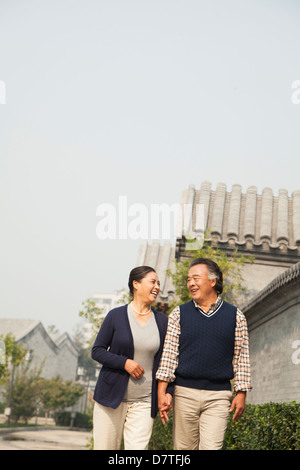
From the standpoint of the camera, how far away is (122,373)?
4387 mm

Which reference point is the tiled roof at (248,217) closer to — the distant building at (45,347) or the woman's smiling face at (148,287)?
the woman's smiling face at (148,287)

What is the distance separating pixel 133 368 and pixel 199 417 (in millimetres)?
591

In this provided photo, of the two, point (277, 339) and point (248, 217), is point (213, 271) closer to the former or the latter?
point (277, 339)

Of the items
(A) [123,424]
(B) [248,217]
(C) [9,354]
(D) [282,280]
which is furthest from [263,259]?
(C) [9,354]

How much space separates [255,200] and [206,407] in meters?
15.4

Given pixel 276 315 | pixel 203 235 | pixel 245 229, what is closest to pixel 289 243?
pixel 245 229

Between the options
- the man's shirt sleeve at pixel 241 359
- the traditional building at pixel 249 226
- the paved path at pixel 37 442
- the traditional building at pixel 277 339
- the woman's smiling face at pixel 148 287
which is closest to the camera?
the man's shirt sleeve at pixel 241 359

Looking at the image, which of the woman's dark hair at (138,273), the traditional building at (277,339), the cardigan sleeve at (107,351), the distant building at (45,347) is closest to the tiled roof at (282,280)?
the traditional building at (277,339)

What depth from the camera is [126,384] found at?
4375 millimetres

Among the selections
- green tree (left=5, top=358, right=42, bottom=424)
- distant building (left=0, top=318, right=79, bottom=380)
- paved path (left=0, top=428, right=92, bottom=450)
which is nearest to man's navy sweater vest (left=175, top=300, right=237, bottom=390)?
paved path (left=0, top=428, right=92, bottom=450)

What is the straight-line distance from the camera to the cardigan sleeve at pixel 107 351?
433 cm

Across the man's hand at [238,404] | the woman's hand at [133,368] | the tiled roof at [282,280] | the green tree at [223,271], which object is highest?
the green tree at [223,271]

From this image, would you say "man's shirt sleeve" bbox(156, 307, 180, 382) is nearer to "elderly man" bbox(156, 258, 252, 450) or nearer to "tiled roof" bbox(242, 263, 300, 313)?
"elderly man" bbox(156, 258, 252, 450)

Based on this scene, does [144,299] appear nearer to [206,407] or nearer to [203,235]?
[206,407]
